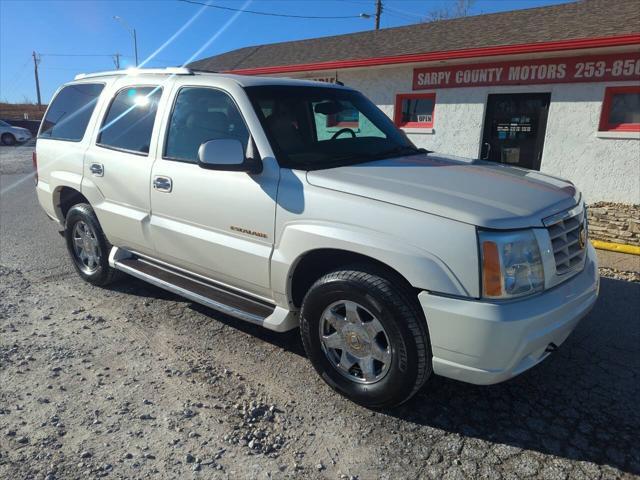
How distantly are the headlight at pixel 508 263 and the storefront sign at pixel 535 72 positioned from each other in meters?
7.27

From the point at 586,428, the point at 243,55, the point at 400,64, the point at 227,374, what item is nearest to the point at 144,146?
the point at 227,374

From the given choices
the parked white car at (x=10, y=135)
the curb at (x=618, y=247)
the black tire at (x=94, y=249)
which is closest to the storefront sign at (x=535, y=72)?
the curb at (x=618, y=247)

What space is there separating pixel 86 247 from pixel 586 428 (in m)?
4.60

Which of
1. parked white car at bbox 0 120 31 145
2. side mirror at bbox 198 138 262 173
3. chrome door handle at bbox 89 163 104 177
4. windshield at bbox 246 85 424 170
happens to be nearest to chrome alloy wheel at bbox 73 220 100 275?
chrome door handle at bbox 89 163 104 177

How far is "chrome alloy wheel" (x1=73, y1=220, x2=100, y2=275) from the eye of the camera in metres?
4.80

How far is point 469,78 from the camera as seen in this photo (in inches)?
384

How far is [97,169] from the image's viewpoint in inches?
174

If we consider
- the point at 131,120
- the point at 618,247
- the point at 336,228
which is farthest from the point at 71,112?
the point at 618,247

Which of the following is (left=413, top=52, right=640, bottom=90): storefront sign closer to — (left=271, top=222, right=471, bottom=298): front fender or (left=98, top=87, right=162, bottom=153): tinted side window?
(left=98, top=87, right=162, bottom=153): tinted side window

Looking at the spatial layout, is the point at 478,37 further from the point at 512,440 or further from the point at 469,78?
the point at 512,440

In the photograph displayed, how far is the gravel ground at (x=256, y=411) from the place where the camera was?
249 cm

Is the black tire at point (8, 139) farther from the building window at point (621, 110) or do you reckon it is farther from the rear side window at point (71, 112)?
the building window at point (621, 110)

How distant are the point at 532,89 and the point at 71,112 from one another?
7.82 m

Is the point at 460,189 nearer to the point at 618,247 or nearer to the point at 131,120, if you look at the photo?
the point at 131,120
